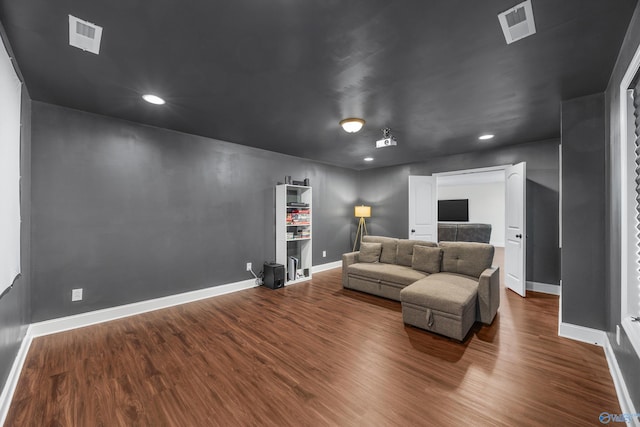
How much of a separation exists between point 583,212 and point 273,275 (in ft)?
13.3

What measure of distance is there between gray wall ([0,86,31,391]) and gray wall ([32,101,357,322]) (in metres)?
0.16

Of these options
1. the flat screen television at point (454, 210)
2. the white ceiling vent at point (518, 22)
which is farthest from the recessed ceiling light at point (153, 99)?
the flat screen television at point (454, 210)

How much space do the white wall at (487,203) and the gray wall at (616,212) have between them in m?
8.32

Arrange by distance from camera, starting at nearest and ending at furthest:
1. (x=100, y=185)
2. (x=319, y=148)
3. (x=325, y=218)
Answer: (x=100, y=185), (x=319, y=148), (x=325, y=218)

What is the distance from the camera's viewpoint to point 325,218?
5.99m

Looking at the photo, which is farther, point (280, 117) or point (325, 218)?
point (325, 218)

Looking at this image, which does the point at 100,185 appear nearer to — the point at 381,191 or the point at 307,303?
the point at 307,303

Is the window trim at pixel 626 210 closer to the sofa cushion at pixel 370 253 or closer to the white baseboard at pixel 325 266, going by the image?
the sofa cushion at pixel 370 253

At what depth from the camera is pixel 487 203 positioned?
395 inches

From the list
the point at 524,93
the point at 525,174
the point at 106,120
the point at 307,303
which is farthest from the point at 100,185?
the point at 525,174

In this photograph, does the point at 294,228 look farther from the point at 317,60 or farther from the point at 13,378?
the point at 13,378

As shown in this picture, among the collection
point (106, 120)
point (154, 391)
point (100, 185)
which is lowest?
point (154, 391)

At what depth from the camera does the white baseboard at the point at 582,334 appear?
2.49 m

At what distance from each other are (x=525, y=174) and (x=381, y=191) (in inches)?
115
